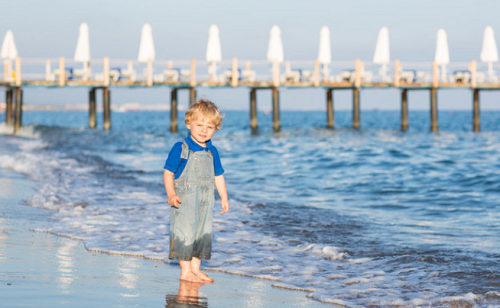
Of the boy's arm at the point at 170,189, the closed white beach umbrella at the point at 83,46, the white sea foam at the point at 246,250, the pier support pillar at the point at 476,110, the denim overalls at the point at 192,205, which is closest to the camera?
the boy's arm at the point at 170,189

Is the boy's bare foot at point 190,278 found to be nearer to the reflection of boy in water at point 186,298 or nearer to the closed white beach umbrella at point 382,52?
the reflection of boy in water at point 186,298

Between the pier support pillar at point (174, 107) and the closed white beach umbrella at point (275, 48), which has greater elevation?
the closed white beach umbrella at point (275, 48)

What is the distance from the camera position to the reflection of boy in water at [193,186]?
4512 millimetres

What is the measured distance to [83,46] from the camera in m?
31.2

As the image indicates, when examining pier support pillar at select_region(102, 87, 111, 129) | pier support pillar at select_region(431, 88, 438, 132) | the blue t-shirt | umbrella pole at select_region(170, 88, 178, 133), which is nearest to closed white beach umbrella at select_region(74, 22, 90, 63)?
pier support pillar at select_region(102, 87, 111, 129)

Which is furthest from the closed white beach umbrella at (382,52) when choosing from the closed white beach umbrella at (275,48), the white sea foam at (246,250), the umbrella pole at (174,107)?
the white sea foam at (246,250)

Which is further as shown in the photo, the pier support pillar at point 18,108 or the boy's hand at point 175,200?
the pier support pillar at point 18,108

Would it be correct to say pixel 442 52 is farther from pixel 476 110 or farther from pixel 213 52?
pixel 213 52

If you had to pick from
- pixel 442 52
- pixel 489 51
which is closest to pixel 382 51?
pixel 442 52

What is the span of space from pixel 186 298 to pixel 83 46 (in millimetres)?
28856

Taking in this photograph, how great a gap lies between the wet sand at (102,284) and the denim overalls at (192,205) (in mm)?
258

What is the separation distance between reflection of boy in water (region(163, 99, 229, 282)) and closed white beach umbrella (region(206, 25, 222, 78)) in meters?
26.4

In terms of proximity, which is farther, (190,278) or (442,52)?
(442,52)

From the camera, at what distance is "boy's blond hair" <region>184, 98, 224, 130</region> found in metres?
4.50
